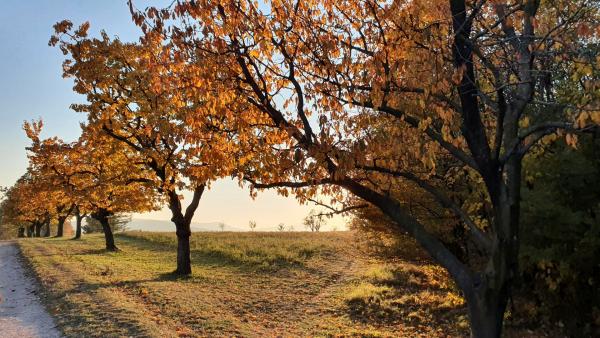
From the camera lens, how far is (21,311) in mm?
14297

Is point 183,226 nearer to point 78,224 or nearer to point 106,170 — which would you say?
point 106,170

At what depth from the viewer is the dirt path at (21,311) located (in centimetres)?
1184

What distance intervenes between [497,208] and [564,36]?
3.16 meters

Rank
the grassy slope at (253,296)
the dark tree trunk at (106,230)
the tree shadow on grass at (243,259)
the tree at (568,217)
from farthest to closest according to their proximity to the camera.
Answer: the dark tree trunk at (106,230), the tree shadow on grass at (243,259), the grassy slope at (253,296), the tree at (568,217)

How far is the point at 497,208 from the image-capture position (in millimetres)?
6863

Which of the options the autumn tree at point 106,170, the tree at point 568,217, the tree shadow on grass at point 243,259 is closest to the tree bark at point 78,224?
the tree shadow on grass at point 243,259

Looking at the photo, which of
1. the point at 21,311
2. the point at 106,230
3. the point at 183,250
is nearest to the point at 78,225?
the point at 106,230

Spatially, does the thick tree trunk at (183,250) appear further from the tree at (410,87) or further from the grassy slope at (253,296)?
the tree at (410,87)

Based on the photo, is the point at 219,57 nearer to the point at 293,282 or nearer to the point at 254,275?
the point at 293,282

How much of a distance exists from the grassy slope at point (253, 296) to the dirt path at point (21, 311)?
1.51ft

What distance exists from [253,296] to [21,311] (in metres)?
7.75

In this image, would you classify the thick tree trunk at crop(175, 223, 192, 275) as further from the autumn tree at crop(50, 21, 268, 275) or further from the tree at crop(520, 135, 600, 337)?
the tree at crop(520, 135, 600, 337)

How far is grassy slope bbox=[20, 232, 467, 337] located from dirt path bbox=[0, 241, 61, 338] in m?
0.46

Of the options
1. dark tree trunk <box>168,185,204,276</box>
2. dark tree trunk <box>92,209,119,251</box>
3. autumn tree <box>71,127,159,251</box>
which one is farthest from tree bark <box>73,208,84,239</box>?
dark tree trunk <box>168,185,204,276</box>
